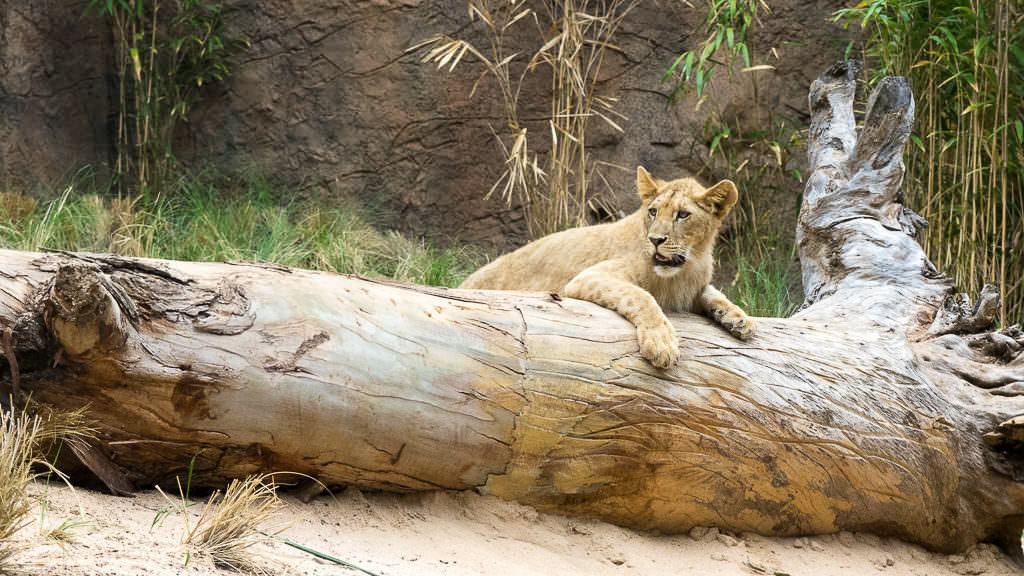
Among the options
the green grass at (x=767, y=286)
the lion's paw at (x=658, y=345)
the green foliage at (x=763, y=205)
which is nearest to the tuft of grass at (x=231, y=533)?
the lion's paw at (x=658, y=345)

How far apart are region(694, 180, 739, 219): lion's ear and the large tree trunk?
64 centimetres

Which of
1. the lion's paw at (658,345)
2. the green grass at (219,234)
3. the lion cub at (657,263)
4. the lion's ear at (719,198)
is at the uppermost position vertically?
the lion's ear at (719,198)

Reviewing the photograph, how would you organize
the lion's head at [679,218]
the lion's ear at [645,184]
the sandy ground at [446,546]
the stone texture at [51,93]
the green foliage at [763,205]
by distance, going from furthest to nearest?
the stone texture at [51,93], the green foliage at [763,205], the lion's ear at [645,184], the lion's head at [679,218], the sandy ground at [446,546]

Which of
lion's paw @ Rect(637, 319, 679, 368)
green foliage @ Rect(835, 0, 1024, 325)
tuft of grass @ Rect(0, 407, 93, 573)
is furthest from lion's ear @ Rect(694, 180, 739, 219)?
tuft of grass @ Rect(0, 407, 93, 573)

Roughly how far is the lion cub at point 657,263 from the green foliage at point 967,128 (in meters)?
2.13

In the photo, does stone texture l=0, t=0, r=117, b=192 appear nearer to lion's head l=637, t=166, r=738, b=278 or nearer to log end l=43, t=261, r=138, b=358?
lion's head l=637, t=166, r=738, b=278

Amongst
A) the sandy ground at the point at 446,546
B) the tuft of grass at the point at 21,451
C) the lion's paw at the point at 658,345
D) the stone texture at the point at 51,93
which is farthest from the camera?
the stone texture at the point at 51,93

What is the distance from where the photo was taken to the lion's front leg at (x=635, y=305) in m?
3.64

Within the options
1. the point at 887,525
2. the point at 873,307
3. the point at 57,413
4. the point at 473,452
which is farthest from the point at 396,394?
the point at 873,307

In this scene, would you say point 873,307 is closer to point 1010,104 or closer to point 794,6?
point 1010,104

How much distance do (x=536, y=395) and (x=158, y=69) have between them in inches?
264

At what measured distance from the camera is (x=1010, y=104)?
19.6 feet

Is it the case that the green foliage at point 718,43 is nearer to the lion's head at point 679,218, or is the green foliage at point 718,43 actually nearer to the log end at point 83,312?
the lion's head at point 679,218

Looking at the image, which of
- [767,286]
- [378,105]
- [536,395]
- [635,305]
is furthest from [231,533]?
[378,105]
